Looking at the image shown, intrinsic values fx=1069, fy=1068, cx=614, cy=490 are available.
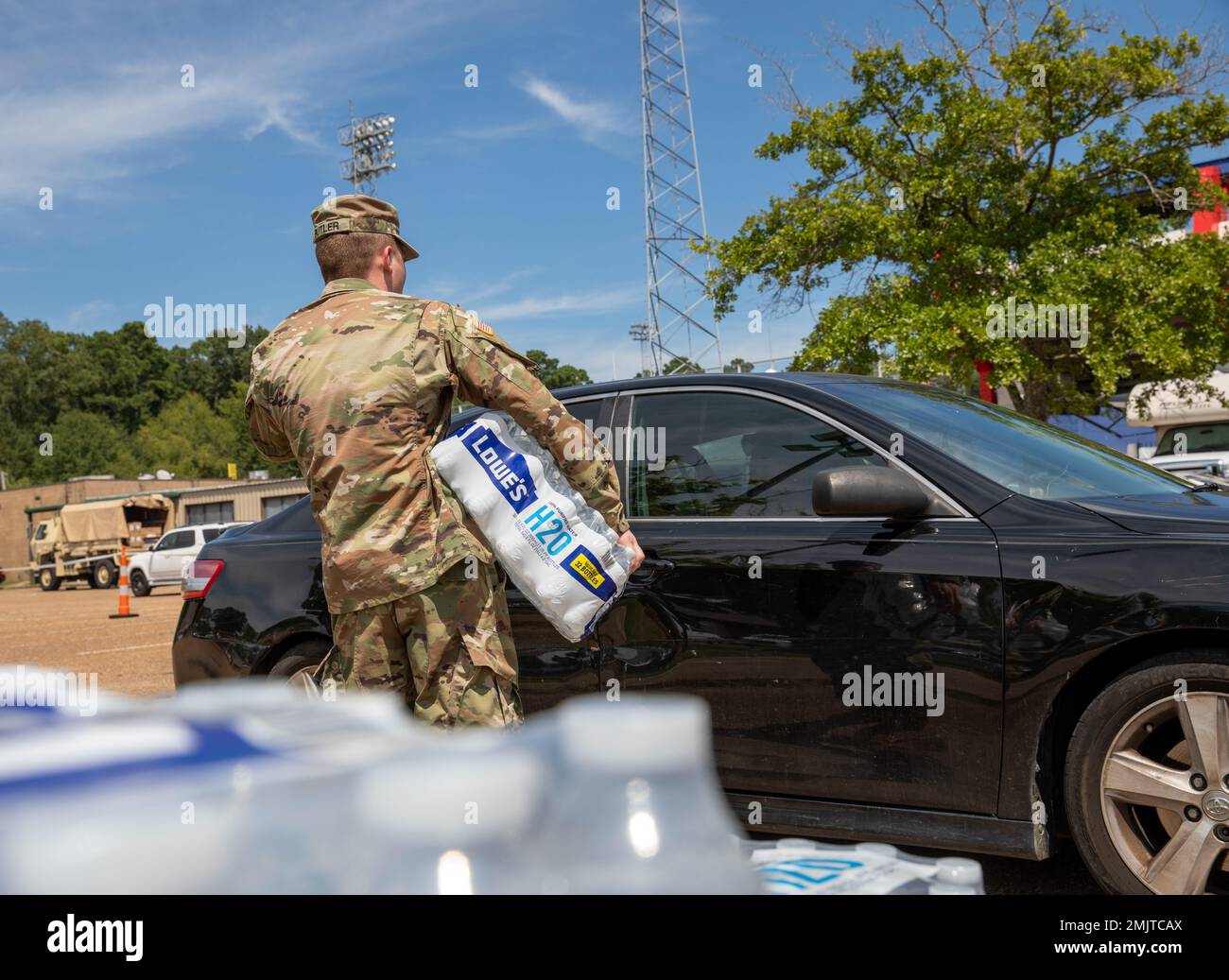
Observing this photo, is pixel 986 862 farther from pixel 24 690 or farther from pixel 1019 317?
pixel 1019 317

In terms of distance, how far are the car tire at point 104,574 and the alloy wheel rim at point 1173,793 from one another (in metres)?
34.9

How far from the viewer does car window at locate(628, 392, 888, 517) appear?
345cm

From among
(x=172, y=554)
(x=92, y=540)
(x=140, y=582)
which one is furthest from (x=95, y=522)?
(x=172, y=554)

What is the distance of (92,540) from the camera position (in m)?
34.3

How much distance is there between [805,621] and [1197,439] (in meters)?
14.2

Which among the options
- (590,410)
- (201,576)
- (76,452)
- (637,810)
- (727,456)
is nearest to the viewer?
(637,810)

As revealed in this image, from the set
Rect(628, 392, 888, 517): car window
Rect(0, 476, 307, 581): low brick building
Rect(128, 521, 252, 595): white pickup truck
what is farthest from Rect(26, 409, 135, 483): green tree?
Rect(628, 392, 888, 517): car window

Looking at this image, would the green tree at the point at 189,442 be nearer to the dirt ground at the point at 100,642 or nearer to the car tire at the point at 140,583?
the car tire at the point at 140,583

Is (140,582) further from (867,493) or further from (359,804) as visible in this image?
(359,804)

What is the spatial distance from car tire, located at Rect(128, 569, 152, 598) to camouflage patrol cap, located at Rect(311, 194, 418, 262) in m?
28.2

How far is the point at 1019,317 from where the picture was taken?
1530 centimetres

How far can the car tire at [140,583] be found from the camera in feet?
93.6

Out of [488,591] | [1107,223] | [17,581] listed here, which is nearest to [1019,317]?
[1107,223]
